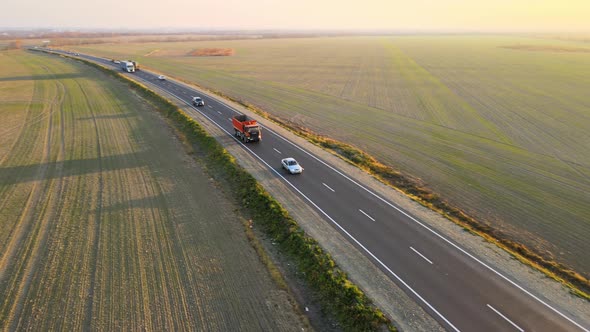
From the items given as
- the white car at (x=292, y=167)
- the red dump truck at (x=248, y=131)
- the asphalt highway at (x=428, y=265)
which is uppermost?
the red dump truck at (x=248, y=131)

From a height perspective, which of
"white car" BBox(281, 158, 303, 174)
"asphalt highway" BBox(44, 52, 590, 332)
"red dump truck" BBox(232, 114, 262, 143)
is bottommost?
"asphalt highway" BBox(44, 52, 590, 332)

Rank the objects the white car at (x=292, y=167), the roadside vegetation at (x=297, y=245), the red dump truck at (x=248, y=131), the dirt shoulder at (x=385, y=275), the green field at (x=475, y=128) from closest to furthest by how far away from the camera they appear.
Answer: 1. the roadside vegetation at (x=297, y=245)
2. the dirt shoulder at (x=385, y=275)
3. the green field at (x=475, y=128)
4. the white car at (x=292, y=167)
5. the red dump truck at (x=248, y=131)

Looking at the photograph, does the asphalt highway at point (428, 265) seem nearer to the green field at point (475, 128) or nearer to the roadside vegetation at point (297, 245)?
the roadside vegetation at point (297, 245)

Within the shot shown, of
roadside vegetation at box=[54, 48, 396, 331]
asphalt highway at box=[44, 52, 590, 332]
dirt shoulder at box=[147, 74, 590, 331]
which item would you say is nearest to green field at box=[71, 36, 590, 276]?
dirt shoulder at box=[147, 74, 590, 331]

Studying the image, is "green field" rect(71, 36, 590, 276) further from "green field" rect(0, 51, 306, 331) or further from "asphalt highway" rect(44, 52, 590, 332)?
"green field" rect(0, 51, 306, 331)

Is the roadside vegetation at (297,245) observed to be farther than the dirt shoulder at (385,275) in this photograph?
No

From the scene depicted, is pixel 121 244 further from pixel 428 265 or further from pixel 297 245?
pixel 428 265

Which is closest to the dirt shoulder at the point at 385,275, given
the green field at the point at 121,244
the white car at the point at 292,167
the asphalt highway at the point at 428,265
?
the asphalt highway at the point at 428,265

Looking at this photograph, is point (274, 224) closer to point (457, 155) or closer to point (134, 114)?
point (457, 155)
